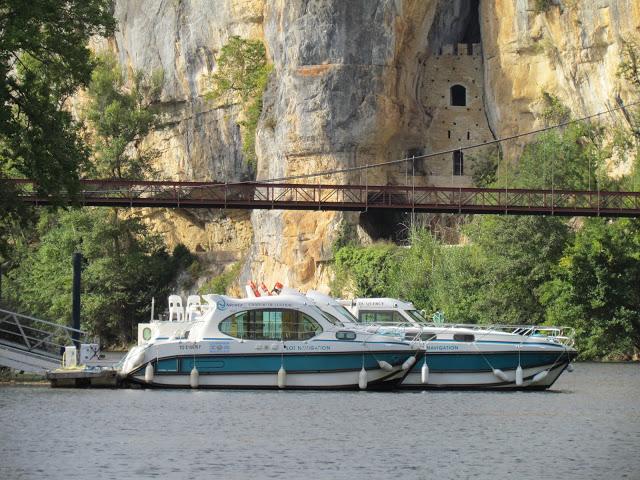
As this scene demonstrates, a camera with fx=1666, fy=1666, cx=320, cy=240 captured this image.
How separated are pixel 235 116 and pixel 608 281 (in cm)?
3121

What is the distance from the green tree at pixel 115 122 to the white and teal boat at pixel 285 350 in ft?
152

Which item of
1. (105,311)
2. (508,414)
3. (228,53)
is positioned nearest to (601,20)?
(228,53)

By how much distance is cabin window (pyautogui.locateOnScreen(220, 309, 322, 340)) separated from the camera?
43.4 m

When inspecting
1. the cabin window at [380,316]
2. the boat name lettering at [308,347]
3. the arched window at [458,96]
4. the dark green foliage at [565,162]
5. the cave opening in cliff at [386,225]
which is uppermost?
the arched window at [458,96]

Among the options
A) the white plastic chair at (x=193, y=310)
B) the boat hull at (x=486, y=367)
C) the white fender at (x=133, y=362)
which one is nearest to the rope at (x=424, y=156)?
the white plastic chair at (x=193, y=310)

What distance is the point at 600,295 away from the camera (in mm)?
64938

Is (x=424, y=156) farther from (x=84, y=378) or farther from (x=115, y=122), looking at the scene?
(x=84, y=378)

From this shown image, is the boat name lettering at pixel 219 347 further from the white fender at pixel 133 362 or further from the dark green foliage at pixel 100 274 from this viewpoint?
the dark green foliage at pixel 100 274

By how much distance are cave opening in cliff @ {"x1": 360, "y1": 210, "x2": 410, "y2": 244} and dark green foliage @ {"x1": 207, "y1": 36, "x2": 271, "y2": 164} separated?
30.5ft

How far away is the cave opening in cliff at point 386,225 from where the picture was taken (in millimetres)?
81250

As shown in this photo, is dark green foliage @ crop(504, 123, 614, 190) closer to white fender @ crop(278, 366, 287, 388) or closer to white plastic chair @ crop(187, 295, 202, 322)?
white plastic chair @ crop(187, 295, 202, 322)

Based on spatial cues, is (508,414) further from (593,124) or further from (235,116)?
(235,116)

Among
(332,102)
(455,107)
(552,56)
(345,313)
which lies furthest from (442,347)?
(455,107)

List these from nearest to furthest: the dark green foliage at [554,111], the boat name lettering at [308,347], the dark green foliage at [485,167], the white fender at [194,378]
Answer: the boat name lettering at [308,347]
the white fender at [194,378]
the dark green foliage at [554,111]
the dark green foliage at [485,167]
